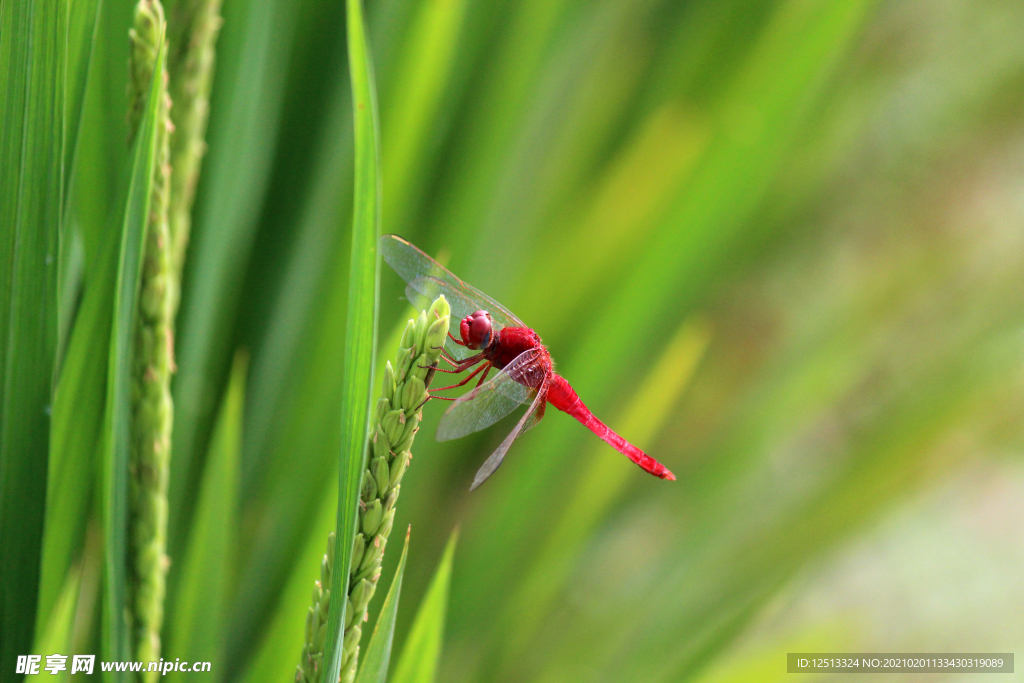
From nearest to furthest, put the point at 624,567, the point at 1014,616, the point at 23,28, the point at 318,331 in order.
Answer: the point at 23,28
the point at 318,331
the point at 624,567
the point at 1014,616

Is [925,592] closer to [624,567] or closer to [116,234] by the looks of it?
[624,567]

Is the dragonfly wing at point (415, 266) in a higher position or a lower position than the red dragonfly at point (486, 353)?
higher

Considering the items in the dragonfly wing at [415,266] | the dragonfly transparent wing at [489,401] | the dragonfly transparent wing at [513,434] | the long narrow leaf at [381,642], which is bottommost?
the long narrow leaf at [381,642]

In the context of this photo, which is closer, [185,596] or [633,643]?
[185,596]

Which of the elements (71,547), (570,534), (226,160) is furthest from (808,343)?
(71,547)

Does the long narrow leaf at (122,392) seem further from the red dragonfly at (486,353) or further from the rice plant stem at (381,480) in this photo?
the red dragonfly at (486,353)

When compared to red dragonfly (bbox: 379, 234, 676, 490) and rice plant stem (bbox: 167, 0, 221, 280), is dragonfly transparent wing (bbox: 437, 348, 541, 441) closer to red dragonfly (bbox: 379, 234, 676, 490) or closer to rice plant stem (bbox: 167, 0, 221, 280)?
red dragonfly (bbox: 379, 234, 676, 490)

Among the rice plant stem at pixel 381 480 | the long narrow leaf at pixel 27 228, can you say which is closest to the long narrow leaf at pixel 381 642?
the rice plant stem at pixel 381 480

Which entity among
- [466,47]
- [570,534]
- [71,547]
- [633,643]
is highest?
[466,47]
